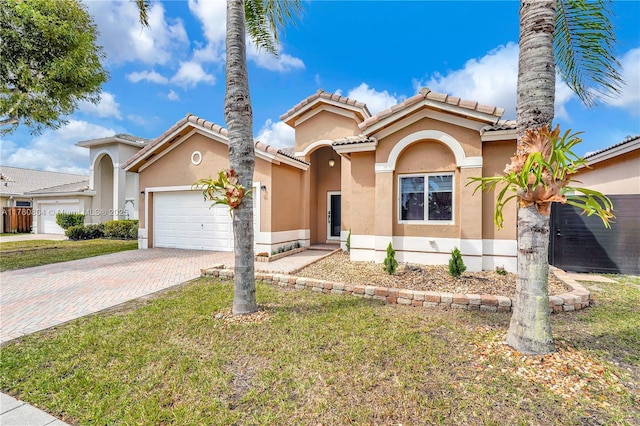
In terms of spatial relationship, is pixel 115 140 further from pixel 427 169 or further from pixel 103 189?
pixel 427 169

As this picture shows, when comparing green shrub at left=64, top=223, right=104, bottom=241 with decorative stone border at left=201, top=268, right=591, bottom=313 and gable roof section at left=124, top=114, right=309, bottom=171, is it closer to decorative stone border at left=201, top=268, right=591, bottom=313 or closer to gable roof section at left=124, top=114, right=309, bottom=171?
gable roof section at left=124, top=114, right=309, bottom=171

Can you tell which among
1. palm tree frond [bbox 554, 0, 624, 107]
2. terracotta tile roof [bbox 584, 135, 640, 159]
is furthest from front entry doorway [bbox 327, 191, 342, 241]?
palm tree frond [bbox 554, 0, 624, 107]

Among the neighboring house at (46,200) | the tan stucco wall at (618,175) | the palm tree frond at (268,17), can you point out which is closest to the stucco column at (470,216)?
the tan stucco wall at (618,175)

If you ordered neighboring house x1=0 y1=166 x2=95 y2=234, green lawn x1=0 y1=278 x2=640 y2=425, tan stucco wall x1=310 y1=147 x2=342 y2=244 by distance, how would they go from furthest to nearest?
neighboring house x1=0 y1=166 x2=95 y2=234 < tan stucco wall x1=310 y1=147 x2=342 y2=244 < green lawn x1=0 y1=278 x2=640 y2=425

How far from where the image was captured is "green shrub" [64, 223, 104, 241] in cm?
2028

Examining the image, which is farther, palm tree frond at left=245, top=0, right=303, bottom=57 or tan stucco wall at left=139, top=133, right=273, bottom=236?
tan stucco wall at left=139, top=133, right=273, bottom=236

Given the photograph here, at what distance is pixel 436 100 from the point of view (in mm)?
8844

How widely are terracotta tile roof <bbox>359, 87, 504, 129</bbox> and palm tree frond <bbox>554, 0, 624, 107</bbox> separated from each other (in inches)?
103

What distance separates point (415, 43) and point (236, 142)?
13.3 meters

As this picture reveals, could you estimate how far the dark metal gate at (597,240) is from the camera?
29.8ft

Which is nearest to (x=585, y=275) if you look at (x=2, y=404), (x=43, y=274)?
(x=2, y=404)

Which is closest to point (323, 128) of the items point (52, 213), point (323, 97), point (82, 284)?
point (323, 97)

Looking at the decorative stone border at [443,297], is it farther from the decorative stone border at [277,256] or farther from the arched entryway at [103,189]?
the arched entryway at [103,189]

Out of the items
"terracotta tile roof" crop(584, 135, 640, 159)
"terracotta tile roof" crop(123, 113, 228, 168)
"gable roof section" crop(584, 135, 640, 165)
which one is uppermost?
"terracotta tile roof" crop(123, 113, 228, 168)
